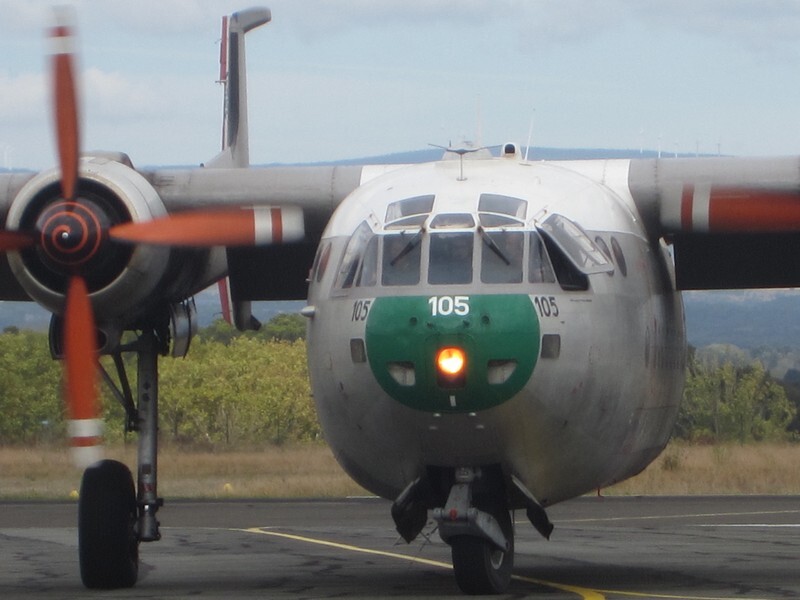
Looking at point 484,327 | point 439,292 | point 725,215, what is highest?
point 725,215

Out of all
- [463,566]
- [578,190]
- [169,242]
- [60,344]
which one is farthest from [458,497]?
[60,344]

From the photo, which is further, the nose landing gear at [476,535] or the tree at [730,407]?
the tree at [730,407]

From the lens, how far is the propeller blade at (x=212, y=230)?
47.5 feet

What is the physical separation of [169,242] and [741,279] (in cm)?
601

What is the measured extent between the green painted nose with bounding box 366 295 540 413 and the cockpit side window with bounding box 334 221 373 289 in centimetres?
73

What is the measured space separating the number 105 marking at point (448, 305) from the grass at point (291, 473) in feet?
85.4

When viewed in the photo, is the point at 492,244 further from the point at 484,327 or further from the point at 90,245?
the point at 90,245

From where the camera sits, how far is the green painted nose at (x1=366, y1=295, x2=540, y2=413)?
11648 millimetres

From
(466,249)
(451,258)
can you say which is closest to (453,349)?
(451,258)

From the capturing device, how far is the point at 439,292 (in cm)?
1195

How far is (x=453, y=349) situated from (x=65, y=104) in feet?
17.2

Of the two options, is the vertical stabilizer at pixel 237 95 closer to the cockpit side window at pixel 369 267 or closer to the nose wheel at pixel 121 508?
the nose wheel at pixel 121 508

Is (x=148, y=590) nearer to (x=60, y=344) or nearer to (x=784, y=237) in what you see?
(x=60, y=344)

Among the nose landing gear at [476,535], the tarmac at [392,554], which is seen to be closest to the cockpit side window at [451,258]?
the nose landing gear at [476,535]
